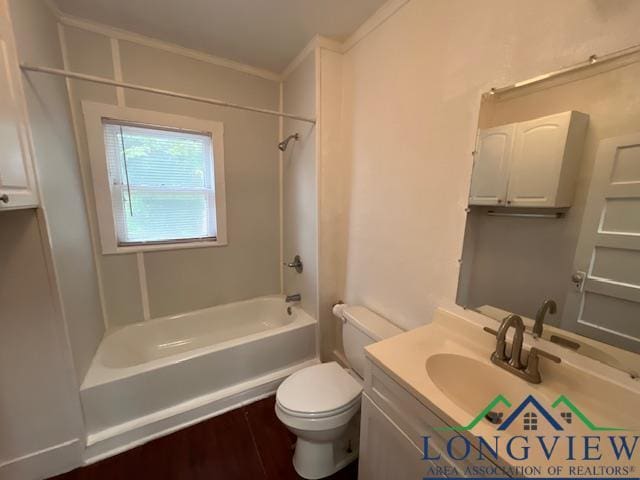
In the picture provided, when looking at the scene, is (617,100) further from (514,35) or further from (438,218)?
(438,218)

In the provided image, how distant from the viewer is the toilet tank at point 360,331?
4.54ft

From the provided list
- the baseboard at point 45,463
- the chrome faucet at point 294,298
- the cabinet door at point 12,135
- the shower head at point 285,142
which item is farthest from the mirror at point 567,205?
the baseboard at point 45,463

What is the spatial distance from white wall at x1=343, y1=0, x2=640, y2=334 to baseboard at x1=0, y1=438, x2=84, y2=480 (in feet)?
5.72

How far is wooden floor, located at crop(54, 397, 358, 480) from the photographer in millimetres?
1290

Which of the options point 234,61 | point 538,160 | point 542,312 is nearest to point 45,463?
point 542,312

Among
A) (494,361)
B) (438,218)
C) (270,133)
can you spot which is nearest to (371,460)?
(494,361)

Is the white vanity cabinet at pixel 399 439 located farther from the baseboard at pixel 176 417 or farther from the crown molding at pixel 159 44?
the crown molding at pixel 159 44

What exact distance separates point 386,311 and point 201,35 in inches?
86.0

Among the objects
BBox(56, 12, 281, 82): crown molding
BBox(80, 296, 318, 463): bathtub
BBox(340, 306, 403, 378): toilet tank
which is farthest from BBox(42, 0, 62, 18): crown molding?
BBox(340, 306, 403, 378): toilet tank

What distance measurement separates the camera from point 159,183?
1973mm

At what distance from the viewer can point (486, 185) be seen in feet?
3.36

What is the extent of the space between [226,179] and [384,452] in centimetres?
209

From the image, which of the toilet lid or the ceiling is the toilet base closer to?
the toilet lid

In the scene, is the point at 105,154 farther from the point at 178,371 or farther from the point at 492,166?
the point at 492,166
